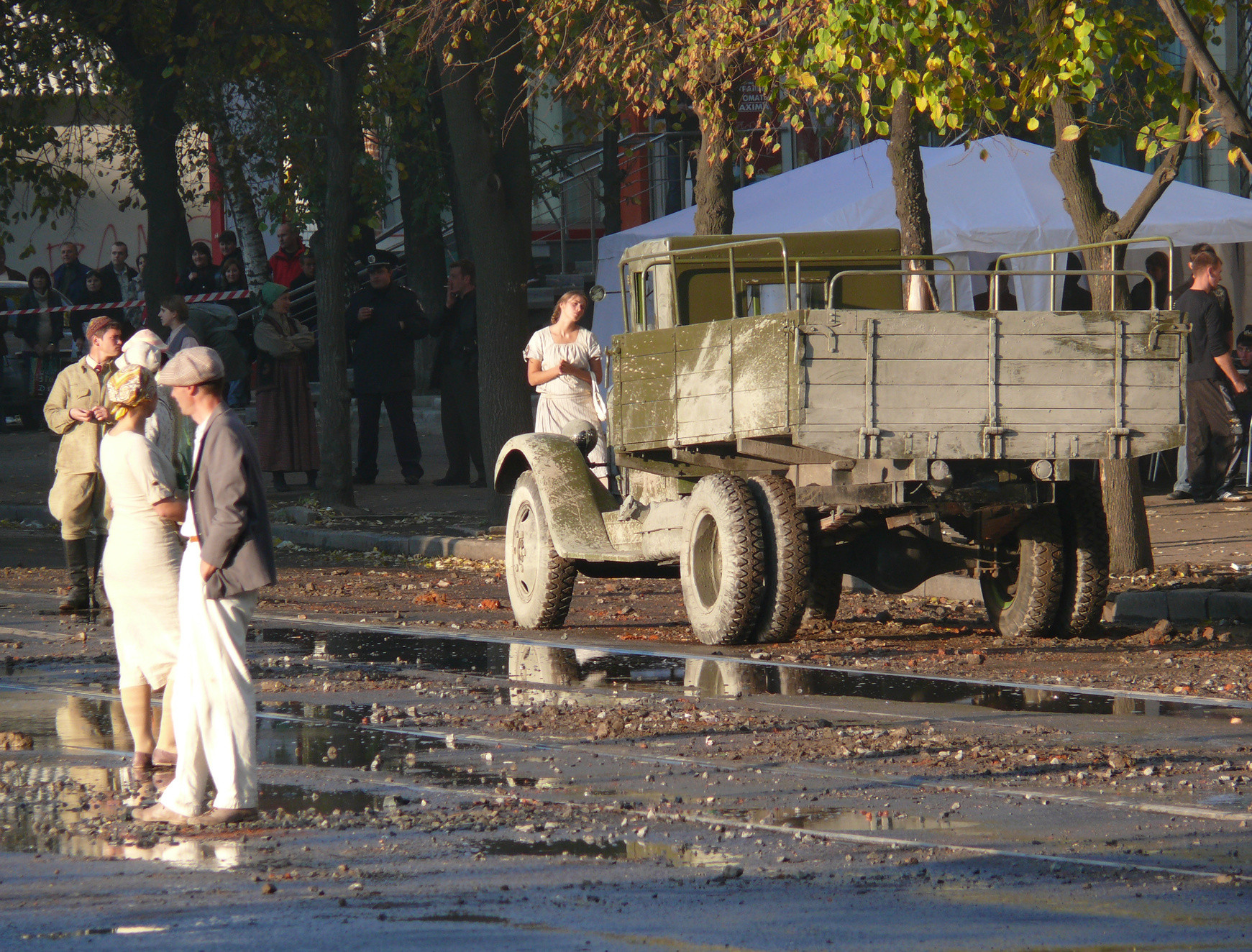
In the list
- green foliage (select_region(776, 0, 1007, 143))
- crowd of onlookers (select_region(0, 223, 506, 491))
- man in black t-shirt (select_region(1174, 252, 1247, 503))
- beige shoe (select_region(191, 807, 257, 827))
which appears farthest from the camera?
crowd of onlookers (select_region(0, 223, 506, 491))

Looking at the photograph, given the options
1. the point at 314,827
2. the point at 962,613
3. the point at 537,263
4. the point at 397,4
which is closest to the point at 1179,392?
the point at 962,613

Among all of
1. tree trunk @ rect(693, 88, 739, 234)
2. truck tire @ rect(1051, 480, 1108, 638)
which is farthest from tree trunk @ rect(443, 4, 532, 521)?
truck tire @ rect(1051, 480, 1108, 638)

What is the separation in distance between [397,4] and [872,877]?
646 inches

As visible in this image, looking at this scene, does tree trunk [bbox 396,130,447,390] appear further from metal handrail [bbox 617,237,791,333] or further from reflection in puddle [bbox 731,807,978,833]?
reflection in puddle [bbox 731,807,978,833]

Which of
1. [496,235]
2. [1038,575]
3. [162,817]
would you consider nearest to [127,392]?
[162,817]

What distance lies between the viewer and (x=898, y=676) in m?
9.27

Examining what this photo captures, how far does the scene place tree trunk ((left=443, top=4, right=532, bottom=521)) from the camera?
1644 centimetres

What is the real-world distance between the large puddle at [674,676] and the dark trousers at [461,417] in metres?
8.97

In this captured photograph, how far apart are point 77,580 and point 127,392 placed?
17.2ft

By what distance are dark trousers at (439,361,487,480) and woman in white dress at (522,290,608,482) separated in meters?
6.79

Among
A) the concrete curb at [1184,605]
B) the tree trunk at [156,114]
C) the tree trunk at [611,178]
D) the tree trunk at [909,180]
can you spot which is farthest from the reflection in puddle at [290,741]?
the tree trunk at [611,178]

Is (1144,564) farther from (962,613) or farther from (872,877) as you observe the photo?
(872,877)

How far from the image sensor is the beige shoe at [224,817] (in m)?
6.04

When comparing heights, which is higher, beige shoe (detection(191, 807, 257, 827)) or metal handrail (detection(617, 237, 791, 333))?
metal handrail (detection(617, 237, 791, 333))
